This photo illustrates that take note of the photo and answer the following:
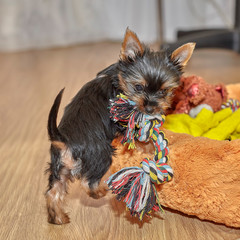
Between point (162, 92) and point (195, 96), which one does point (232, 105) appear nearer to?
point (195, 96)

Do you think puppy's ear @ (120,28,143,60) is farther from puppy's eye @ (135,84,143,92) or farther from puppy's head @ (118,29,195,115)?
puppy's eye @ (135,84,143,92)

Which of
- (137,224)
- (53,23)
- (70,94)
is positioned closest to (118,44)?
(53,23)

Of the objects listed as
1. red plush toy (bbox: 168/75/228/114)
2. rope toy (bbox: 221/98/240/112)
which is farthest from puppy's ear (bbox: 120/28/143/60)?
rope toy (bbox: 221/98/240/112)

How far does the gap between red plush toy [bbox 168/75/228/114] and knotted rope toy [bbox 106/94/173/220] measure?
522 mm

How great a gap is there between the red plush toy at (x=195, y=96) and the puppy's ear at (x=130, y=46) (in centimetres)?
48

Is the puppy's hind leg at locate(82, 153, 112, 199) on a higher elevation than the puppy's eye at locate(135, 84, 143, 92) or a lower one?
lower

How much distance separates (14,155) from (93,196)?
28.6 inches

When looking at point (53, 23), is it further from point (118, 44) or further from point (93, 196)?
point (93, 196)

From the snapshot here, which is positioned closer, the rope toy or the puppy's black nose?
the puppy's black nose

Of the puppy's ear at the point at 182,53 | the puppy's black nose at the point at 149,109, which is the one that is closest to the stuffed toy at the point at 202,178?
the puppy's black nose at the point at 149,109

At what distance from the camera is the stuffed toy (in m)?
1.54

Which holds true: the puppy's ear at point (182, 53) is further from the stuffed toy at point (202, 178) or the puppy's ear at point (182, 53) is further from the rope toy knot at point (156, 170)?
the rope toy knot at point (156, 170)

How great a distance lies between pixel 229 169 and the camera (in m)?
1.55

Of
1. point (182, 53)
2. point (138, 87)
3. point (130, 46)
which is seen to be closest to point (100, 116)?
point (138, 87)
